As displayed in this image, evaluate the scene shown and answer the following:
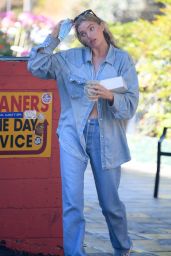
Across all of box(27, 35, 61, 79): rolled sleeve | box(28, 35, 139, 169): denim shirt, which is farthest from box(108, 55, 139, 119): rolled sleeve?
box(27, 35, 61, 79): rolled sleeve

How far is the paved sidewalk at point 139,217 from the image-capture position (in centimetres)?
802

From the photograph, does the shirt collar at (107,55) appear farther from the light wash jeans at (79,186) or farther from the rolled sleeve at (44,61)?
the light wash jeans at (79,186)

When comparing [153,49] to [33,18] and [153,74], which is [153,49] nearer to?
[153,74]

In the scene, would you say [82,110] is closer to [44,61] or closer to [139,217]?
[44,61]

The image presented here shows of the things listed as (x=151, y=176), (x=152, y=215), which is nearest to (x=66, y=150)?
(x=152, y=215)

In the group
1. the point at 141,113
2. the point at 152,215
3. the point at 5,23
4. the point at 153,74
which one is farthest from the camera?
the point at 5,23

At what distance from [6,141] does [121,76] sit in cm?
121

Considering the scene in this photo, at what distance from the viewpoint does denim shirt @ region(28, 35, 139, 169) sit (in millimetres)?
6234

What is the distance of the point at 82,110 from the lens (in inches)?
246

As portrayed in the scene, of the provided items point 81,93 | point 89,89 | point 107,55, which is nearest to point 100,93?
point 89,89

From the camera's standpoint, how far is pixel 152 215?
10.2 meters

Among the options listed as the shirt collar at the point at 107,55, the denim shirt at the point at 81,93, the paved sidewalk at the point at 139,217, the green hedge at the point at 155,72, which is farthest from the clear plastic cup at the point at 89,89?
the green hedge at the point at 155,72

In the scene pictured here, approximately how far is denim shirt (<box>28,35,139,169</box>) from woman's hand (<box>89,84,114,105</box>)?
13 cm

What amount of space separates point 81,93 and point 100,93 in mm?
305
